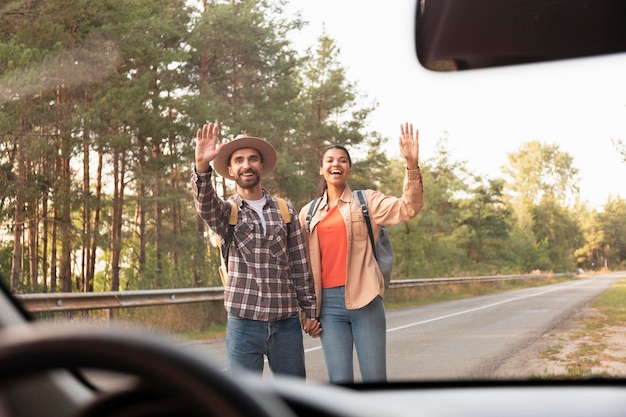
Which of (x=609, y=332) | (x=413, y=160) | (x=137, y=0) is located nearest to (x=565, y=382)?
(x=413, y=160)

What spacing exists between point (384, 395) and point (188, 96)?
27.7 metres

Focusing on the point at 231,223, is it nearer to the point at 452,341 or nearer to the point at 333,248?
the point at 333,248

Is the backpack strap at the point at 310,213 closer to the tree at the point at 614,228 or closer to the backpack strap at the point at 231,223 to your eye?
the backpack strap at the point at 231,223

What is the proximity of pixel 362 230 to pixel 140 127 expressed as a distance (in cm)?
2353

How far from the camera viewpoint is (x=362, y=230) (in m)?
5.03

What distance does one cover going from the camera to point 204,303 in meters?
16.0

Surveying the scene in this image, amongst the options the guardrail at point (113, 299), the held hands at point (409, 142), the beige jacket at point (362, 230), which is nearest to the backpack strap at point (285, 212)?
the beige jacket at point (362, 230)

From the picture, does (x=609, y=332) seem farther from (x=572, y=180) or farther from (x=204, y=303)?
(x=572, y=180)

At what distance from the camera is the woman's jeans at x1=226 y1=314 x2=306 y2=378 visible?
180 inches

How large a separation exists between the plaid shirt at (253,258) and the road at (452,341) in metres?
1.10

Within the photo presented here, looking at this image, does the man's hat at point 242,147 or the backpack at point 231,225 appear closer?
the backpack at point 231,225

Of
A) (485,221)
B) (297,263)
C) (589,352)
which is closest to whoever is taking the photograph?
(297,263)

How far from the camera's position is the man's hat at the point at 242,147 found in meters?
4.84

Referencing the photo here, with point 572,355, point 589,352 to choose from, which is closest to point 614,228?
point 589,352
